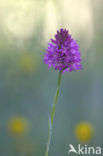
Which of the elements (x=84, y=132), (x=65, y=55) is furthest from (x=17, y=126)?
(x=65, y=55)

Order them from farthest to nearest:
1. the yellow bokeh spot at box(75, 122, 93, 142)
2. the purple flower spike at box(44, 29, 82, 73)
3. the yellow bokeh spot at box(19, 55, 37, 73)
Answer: the yellow bokeh spot at box(19, 55, 37, 73), the yellow bokeh spot at box(75, 122, 93, 142), the purple flower spike at box(44, 29, 82, 73)

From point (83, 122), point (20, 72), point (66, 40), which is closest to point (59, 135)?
point (83, 122)

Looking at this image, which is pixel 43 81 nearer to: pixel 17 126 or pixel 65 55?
pixel 17 126

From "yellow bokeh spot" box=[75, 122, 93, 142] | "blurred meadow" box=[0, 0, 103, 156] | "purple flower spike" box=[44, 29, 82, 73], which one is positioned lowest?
"purple flower spike" box=[44, 29, 82, 73]

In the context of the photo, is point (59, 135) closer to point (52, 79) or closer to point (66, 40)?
point (52, 79)

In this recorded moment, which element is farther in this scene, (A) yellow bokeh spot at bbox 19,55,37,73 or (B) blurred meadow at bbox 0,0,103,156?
(A) yellow bokeh spot at bbox 19,55,37,73

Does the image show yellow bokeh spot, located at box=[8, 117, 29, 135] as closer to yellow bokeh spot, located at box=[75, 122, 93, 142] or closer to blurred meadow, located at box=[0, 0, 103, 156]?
blurred meadow, located at box=[0, 0, 103, 156]

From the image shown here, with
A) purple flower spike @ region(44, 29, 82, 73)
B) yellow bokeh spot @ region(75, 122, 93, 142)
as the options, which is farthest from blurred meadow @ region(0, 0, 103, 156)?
purple flower spike @ region(44, 29, 82, 73)

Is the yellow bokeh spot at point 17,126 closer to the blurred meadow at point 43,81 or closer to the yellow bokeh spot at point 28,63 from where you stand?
the blurred meadow at point 43,81

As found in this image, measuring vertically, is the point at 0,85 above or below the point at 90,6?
below
